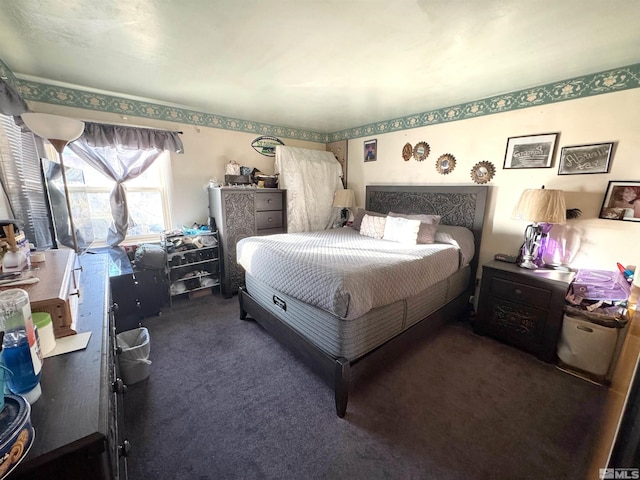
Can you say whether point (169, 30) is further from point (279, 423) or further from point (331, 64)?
point (279, 423)

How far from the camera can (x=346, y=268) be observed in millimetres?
1786

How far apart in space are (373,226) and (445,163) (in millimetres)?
1116

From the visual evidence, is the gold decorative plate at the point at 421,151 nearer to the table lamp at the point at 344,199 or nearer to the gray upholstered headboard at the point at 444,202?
the gray upholstered headboard at the point at 444,202

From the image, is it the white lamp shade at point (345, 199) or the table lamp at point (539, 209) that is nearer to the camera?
the table lamp at point (539, 209)

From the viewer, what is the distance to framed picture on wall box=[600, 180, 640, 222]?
79.9 inches

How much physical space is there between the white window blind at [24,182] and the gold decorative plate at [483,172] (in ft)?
12.3

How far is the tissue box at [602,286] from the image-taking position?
1948 mm

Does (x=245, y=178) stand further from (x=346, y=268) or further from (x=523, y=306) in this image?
(x=523, y=306)

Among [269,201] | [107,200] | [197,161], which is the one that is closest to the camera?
[107,200]

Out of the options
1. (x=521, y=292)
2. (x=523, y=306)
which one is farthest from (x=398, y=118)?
(x=523, y=306)

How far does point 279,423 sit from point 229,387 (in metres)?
0.49

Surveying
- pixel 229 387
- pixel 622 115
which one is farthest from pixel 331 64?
pixel 229 387

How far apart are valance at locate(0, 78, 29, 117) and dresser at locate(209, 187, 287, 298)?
1.64 m

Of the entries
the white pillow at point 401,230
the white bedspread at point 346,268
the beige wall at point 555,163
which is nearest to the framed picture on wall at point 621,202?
the beige wall at point 555,163
